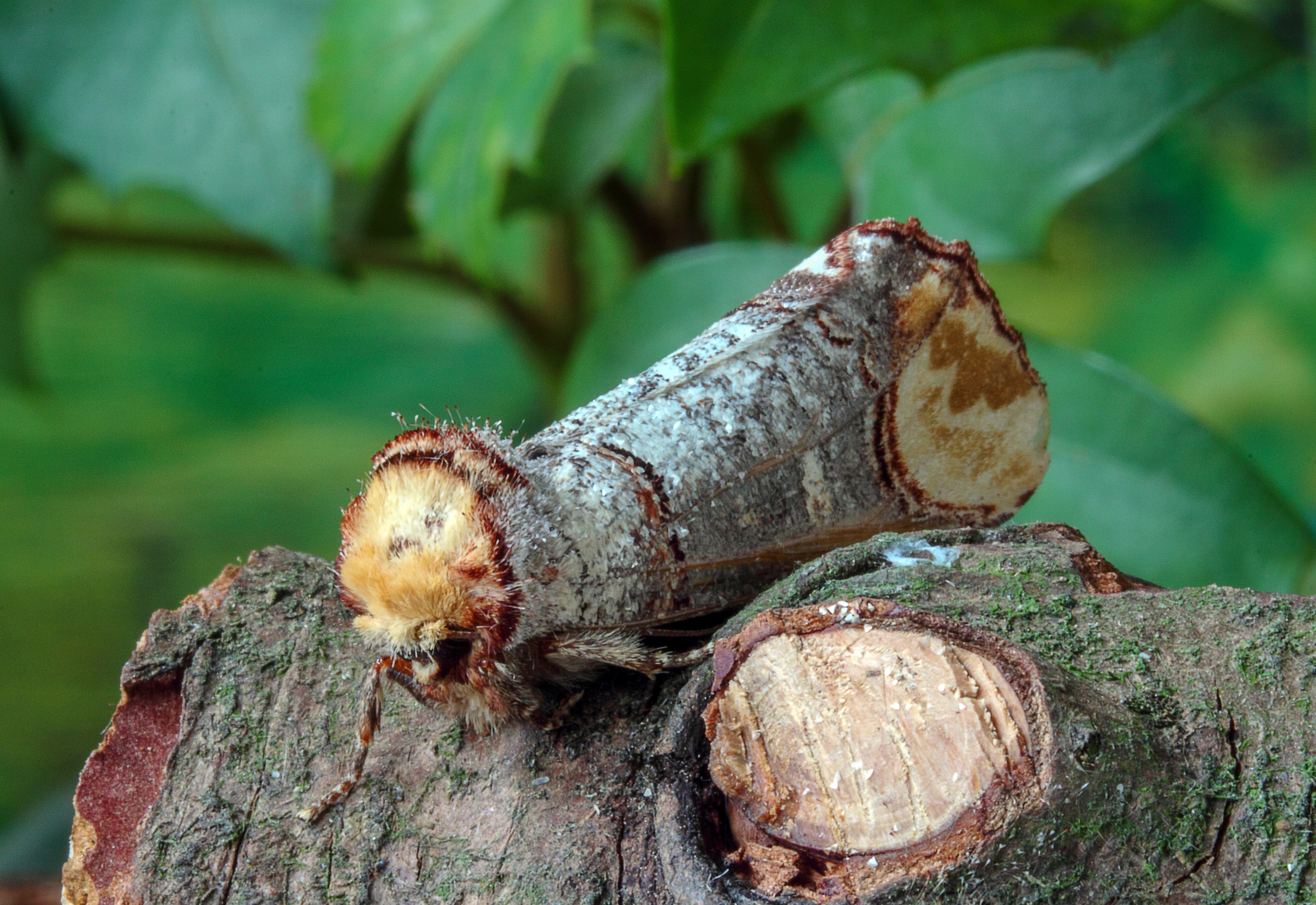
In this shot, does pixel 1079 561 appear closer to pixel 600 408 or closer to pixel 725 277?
pixel 600 408

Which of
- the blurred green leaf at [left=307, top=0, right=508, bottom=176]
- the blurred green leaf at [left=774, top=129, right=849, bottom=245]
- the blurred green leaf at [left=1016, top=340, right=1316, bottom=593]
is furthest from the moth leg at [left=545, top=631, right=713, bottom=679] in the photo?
the blurred green leaf at [left=774, top=129, right=849, bottom=245]

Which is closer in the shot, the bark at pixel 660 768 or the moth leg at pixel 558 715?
the bark at pixel 660 768

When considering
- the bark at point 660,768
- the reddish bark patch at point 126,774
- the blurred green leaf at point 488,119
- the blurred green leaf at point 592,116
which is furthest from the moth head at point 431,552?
the blurred green leaf at point 592,116

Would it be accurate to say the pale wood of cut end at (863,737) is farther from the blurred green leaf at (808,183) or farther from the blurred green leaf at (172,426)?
the blurred green leaf at (172,426)

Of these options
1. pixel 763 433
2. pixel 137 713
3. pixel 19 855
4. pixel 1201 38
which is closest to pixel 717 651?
pixel 763 433

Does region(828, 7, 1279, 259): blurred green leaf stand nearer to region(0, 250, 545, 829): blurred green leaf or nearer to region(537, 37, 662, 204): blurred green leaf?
region(537, 37, 662, 204): blurred green leaf
